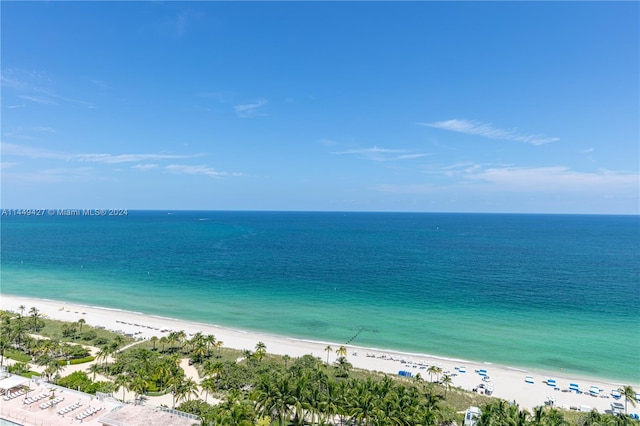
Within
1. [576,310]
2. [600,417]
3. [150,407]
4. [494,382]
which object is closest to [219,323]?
[150,407]

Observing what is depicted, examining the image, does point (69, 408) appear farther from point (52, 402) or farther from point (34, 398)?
point (34, 398)

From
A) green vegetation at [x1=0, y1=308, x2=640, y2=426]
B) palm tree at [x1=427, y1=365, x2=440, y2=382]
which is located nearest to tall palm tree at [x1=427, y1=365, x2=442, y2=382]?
palm tree at [x1=427, y1=365, x2=440, y2=382]

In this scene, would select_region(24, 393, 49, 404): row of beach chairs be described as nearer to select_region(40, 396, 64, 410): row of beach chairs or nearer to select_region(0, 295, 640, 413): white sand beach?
select_region(40, 396, 64, 410): row of beach chairs

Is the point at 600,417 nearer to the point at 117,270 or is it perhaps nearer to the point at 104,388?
the point at 104,388

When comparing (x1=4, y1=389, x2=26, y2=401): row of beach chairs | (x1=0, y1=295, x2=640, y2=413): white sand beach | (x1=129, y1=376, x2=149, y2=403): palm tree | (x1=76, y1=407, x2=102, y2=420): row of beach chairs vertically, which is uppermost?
(x1=129, y1=376, x2=149, y2=403): palm tree

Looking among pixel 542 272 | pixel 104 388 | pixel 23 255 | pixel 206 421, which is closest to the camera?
pixel 206 421

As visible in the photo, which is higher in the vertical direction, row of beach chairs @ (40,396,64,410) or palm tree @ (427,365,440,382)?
row of beach chairs @ (40,396,64,410)
